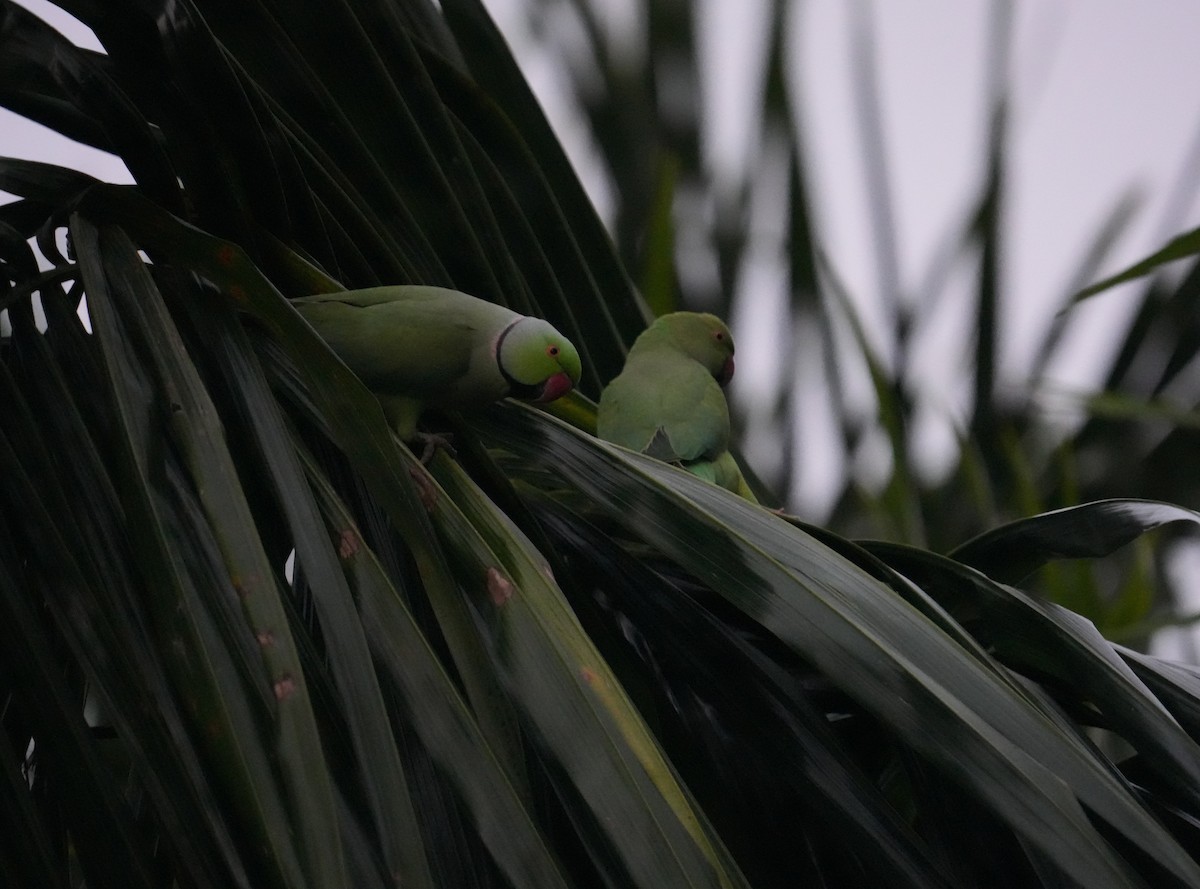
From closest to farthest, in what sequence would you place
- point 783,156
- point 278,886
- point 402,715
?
point 278,886, point 402,715, point 783,156

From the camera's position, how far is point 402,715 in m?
0.50

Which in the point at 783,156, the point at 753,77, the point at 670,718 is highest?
the point at 753,77

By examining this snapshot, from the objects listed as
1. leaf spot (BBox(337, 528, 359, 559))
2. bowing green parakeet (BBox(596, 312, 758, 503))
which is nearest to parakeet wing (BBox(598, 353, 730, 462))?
bowing green parakeet (BBox(596, 312, 758, 503))

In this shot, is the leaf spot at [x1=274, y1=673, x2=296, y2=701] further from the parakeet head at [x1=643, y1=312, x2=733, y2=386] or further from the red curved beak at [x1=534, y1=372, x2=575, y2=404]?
the parakeet head at [x1=643, y1=312, x2=733, y2=386]

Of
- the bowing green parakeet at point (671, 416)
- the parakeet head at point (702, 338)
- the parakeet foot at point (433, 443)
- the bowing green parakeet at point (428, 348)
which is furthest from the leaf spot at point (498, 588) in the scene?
the parakeet head at point (702, 338)

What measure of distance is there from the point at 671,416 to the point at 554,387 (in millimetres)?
328

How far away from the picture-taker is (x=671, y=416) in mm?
1144

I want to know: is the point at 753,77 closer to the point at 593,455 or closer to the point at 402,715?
the point at 593,455

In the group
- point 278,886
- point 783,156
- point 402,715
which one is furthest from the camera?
point 783,156

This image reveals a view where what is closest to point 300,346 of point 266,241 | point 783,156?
point 266,241

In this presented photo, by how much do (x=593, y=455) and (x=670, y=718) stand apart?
147 mm

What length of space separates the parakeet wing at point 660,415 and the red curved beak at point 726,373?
242mm

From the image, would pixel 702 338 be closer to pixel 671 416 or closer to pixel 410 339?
Result: pixel 671 416

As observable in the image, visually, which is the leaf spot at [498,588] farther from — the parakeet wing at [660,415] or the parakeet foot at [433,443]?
the parakeet wing at [660,415]
